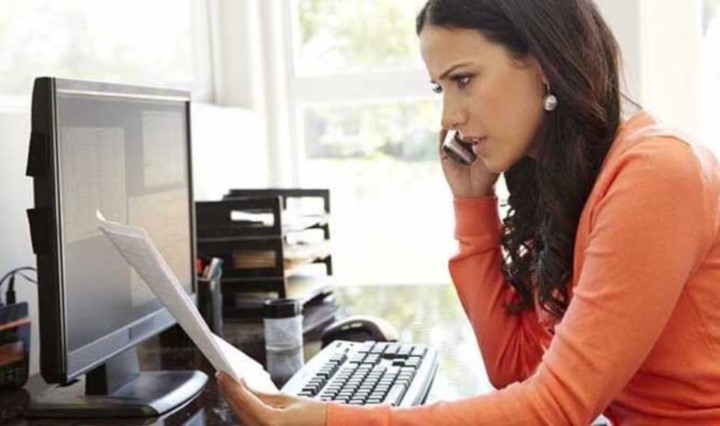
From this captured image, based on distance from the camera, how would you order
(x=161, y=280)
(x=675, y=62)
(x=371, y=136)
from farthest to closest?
(x=371, y=136)
(x=675, y=62)
(x=161, y=280)

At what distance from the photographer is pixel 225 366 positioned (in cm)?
96

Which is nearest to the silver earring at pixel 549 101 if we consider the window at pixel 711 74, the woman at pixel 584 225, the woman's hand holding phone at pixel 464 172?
the woman at pixel 584 225

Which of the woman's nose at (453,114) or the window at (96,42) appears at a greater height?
the window at (96,42)

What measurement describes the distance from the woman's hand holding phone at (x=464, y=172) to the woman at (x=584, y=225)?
163 mm

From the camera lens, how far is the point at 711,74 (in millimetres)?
2428

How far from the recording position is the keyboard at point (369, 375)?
47.2 inches

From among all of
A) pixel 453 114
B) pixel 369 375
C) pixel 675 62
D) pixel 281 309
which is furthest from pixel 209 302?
pixel 675 62

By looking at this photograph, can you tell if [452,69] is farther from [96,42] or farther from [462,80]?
[96,42]

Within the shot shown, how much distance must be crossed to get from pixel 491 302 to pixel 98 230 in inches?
23.4

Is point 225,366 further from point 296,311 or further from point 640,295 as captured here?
point 296,311

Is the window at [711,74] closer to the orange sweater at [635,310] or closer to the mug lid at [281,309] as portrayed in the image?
the mug lid at [281,309]

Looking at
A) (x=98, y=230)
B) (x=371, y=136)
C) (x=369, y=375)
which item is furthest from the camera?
(x=371, y=136)

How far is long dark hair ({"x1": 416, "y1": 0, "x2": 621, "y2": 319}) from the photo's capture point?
103cm

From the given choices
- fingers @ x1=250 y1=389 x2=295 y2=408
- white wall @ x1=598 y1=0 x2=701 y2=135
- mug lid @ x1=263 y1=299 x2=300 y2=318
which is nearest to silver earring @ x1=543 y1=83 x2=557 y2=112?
fingers @ x1=250 y1=389 x2=295 y2=408
